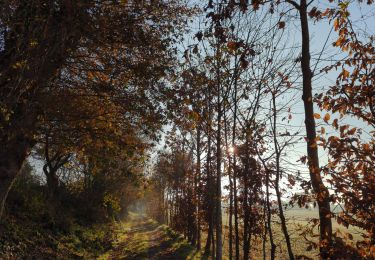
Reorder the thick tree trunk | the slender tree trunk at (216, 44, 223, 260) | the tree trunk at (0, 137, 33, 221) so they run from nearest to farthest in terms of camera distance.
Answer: the thick tree trunk → the tree trunk at (0, 137, 33, 221) → the slender tree trunk at (216, 44, 223, 260)

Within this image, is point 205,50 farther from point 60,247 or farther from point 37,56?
point 60,247

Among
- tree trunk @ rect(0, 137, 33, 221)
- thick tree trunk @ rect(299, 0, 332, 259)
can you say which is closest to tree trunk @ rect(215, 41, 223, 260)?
thick tree trunk @ rect(299, 0, 332, 259)

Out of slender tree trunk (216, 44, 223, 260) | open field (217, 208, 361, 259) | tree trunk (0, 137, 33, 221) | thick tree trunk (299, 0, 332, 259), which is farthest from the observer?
slender tree trunk (216, 44, 223, 260)

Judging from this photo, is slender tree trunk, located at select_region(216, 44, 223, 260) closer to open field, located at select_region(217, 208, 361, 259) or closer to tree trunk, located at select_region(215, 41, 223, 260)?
tree trunk, located at select_region(215, 41, 223, 260)

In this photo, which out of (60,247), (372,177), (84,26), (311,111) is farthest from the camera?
(60,247)

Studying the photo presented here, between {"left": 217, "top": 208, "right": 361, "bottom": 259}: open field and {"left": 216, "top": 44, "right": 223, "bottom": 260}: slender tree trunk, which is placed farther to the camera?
{"left": 216, "top": 44, "right": 223, "bottom": 260}: slender tree trunk

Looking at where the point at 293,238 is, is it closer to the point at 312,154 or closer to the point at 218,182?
the point at 218,182

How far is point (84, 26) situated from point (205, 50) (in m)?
7.03

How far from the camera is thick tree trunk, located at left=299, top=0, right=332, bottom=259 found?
6304mm

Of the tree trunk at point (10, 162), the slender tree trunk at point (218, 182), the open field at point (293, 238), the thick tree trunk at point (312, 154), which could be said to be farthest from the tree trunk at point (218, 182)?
the tree trunk at point (10, 162)

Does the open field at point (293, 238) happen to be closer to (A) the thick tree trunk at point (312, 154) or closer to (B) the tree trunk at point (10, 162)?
(A) the thick tree trunk at point (312, 154)

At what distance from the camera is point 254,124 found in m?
13.9

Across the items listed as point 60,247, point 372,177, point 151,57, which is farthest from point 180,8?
point 60,247

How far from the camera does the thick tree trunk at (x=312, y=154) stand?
6304 mm
